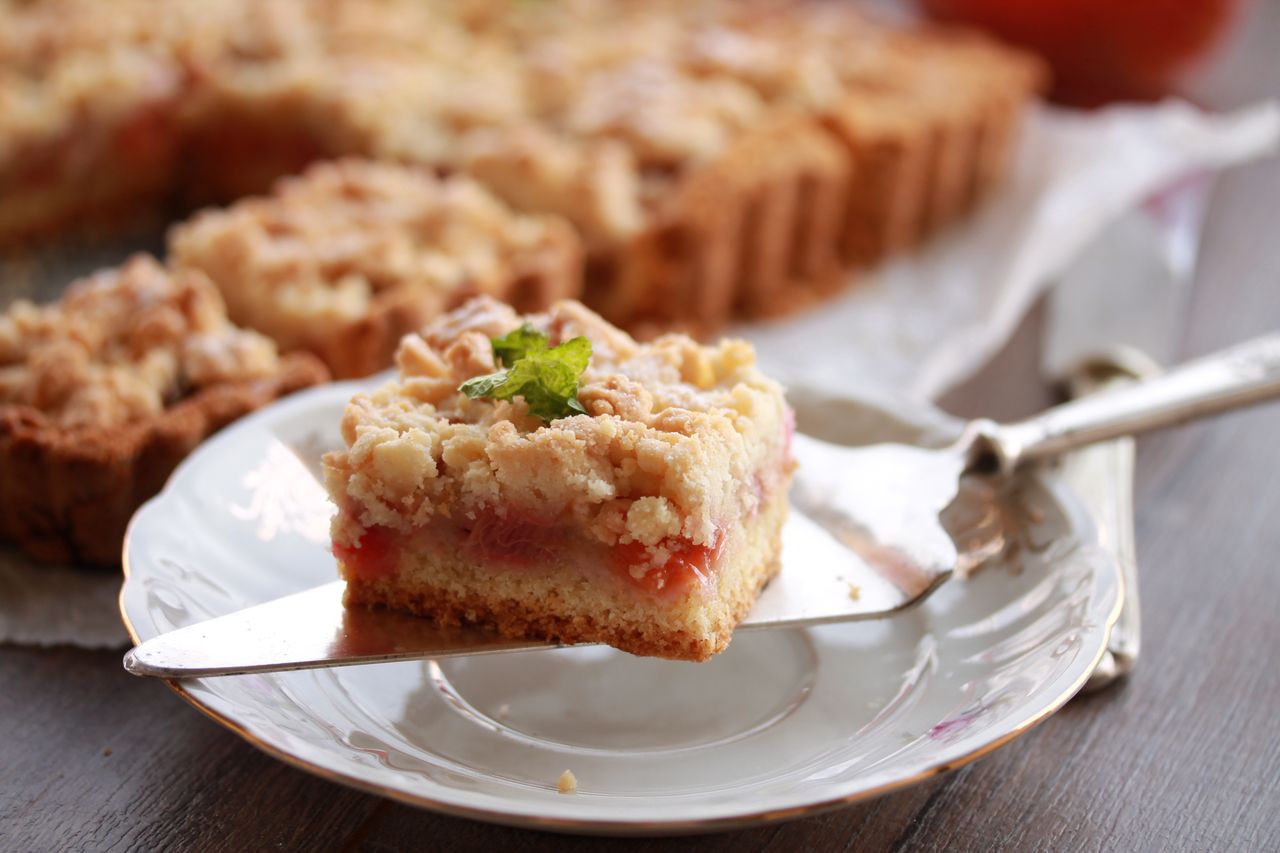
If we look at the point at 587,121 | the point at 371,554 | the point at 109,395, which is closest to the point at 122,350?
the point at 109,395

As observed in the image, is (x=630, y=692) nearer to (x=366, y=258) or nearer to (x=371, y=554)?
(x=371, y=554)

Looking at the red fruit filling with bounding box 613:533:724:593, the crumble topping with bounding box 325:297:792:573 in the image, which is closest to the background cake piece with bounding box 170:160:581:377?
the crumble topping with bounding box 325:297:792:573

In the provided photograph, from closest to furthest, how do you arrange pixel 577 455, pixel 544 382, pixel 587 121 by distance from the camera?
1. pixel 577 455
2. pixel 544 382
3. pixel 587 121

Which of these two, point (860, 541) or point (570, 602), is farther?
point (860, 541)

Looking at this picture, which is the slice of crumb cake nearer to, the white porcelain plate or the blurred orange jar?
the white porcelain plate

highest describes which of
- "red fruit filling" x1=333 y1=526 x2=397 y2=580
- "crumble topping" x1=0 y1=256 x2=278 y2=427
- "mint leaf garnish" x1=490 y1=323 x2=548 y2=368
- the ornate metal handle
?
"mint leaf garnish" x1=490 y1=323 x2=548 y2=368

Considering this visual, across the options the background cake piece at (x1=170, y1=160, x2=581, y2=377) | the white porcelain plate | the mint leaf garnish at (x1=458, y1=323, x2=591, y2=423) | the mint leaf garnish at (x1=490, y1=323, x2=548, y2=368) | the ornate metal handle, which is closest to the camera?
the white porcelain plate
